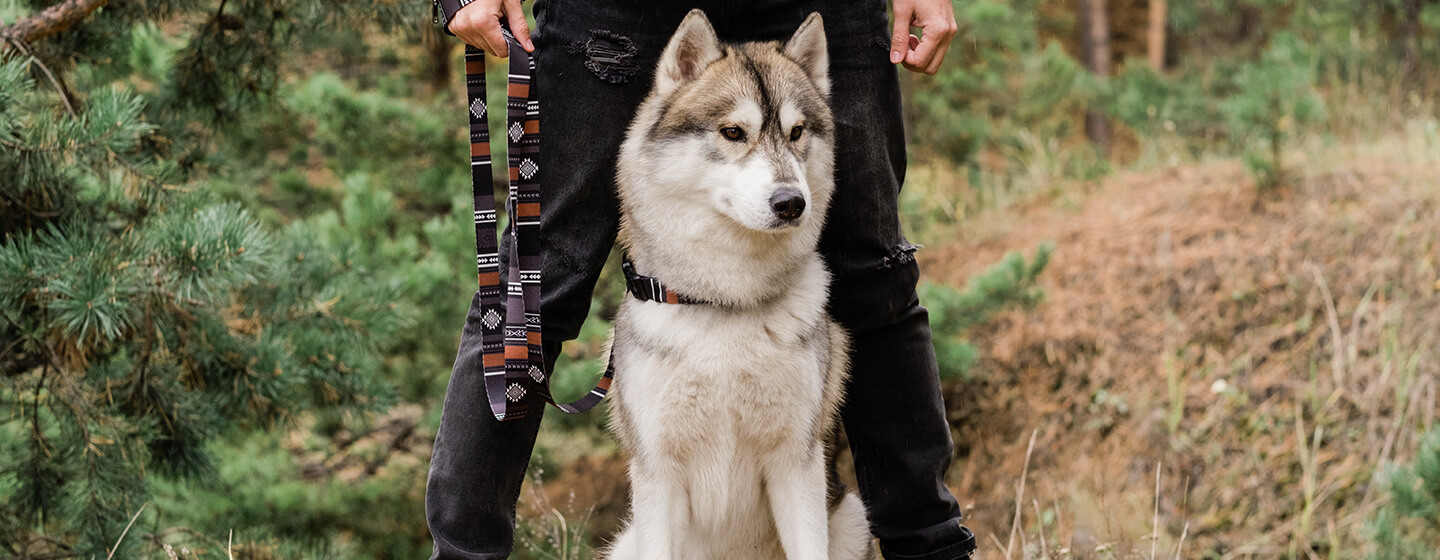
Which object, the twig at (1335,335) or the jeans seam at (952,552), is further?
the twig at (1335,335)

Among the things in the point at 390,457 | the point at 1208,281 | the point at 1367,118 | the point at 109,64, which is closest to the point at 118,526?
the point at 109,64

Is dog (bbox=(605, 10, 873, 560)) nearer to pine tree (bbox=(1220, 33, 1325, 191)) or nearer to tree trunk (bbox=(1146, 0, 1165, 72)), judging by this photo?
pine tree (bbox=(1220, 33, 1325, 191))

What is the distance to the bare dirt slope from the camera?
392 centimetres

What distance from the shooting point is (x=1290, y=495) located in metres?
3.93

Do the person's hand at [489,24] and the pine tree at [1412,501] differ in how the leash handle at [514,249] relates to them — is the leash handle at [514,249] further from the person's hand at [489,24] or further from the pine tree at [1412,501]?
the pine tree at [1412,501]

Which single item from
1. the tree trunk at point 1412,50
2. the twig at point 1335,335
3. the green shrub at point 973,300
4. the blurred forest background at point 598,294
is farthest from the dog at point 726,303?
the tree trunk at point 1412,50

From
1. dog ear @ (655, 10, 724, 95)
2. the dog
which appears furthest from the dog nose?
dog ear @ (655, 10, 724, 95)

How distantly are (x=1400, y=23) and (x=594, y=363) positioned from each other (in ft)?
20.2

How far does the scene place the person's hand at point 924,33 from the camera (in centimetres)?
197

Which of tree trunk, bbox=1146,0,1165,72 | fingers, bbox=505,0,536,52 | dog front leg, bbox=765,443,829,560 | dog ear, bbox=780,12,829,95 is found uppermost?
fingers, bbox=505,0,536,52

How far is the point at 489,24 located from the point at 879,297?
94cm

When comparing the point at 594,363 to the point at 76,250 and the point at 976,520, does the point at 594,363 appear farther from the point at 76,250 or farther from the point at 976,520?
the point at 76,250

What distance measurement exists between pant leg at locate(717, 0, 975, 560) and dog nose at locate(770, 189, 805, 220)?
224 millimetres

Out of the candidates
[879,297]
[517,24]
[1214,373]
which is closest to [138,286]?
[517,24]
